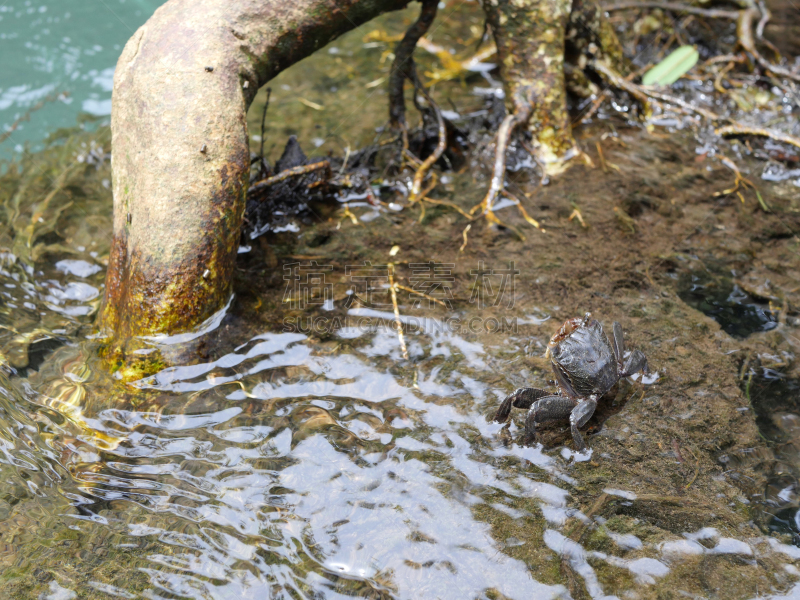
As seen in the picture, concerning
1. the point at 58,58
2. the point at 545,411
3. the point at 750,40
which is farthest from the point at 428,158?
the point at 58,58

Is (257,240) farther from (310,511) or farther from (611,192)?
(611,192)

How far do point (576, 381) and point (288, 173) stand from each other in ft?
7.68

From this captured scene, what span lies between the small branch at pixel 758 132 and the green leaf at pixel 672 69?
68cm

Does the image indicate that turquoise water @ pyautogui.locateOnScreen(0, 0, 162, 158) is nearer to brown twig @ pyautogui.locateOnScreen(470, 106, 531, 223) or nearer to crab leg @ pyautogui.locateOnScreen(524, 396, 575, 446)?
brown twig @ pyautogui.locateOnScreen(470, 106, 531, 223)

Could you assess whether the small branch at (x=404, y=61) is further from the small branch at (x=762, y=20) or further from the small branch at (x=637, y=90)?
the small branch at (x=762, y=20)

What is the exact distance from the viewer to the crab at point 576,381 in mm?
2492

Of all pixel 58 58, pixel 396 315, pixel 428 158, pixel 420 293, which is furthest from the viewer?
pixel 58 58

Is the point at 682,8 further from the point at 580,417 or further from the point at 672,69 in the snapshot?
the point at 580,417

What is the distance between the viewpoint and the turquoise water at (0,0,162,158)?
5152 mm

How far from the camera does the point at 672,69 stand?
4828mm

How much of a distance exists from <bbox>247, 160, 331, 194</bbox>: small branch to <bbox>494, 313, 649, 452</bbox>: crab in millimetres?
2134

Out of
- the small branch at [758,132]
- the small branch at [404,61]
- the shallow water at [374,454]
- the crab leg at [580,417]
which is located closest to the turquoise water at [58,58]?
the shallow water at [374,454]

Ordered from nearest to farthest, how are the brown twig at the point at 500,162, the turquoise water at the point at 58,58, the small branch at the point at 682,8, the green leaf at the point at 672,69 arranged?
1. the brown twig at the point at 500,162
2. the green leaf at the point at 672,69
3. the turquoise water at the point at 58,58
4. the small branch at the point at 682,8

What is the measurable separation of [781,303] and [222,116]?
10.7 feet
